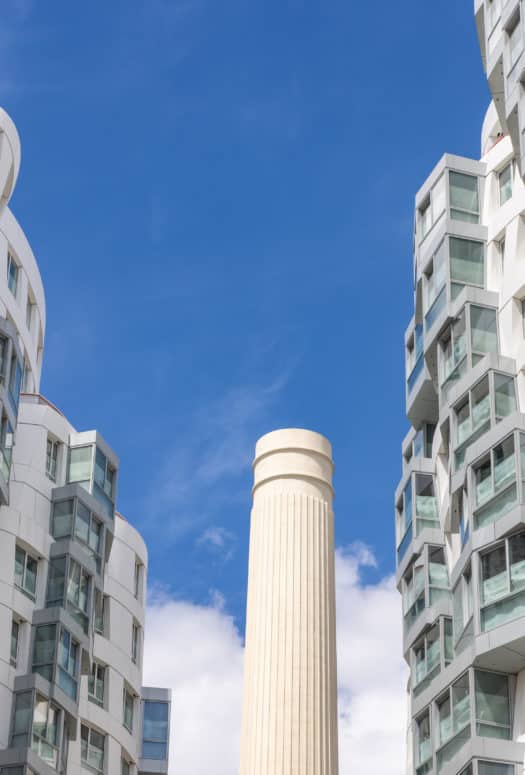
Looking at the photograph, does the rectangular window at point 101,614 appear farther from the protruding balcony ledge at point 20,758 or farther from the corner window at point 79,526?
the protruding balcony ledge at point 20,758

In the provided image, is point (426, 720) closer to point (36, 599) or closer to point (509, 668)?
point (509, 668)

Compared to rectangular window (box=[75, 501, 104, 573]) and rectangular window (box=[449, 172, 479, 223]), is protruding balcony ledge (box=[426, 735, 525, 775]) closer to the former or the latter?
rectangular window (box=[449, 172, 479, 223])

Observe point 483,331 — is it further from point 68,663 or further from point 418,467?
point 68,663

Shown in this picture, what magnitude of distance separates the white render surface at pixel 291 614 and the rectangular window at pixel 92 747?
964 cm

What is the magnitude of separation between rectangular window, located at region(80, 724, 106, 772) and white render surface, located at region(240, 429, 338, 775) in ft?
31.6

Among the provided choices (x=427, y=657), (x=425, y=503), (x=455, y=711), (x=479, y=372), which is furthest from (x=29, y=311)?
(x=455, y=711)

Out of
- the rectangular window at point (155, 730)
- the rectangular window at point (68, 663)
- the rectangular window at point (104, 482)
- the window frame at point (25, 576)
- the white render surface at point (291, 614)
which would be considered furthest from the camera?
the rectangular window at point (155, 730)

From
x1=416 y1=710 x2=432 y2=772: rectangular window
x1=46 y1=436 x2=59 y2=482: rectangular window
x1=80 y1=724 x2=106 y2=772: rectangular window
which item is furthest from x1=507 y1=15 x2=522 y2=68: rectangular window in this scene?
x1=80 y1=724 x2=106 y2=772: rectangular window

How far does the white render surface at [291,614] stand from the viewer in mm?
72062

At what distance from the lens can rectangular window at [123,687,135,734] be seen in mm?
68188

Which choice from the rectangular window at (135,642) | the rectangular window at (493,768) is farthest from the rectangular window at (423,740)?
the rectangular window at (135,642)

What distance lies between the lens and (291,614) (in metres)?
Result: 75.4

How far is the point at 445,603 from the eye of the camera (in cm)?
5366

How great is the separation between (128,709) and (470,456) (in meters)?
25.9
